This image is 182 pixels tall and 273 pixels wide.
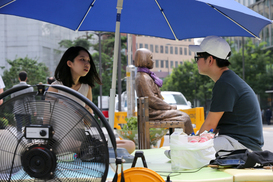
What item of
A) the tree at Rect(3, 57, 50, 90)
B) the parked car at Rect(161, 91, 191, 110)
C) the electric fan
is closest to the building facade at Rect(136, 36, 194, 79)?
the tree at Rect(3, 57, 50, 90)

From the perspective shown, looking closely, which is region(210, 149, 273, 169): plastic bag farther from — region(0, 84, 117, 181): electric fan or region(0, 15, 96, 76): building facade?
region(0, 15, 96, 76): building facade

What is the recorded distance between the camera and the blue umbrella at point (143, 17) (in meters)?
3.70

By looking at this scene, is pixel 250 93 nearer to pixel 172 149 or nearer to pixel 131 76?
pixel 172 149

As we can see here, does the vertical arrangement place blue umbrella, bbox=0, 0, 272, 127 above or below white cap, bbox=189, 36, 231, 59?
above

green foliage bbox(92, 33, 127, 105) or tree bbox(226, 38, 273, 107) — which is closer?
tree bbox(226, 38, 273, 107)

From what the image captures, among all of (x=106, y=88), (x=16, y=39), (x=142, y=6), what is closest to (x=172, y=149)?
(x=142, y=6)

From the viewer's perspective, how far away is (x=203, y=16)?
3.88 meters

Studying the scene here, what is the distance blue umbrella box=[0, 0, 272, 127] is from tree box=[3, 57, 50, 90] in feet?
Result: 93.2

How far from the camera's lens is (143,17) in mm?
4434

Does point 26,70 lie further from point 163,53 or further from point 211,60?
A: point 163,53

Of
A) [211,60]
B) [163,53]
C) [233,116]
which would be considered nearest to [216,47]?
[211,60]

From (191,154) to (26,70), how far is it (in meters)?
31.8

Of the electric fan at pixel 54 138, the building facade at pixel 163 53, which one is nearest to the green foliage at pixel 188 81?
the building facade at pixel 163 53

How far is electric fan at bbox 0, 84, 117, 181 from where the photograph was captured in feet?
4.72
